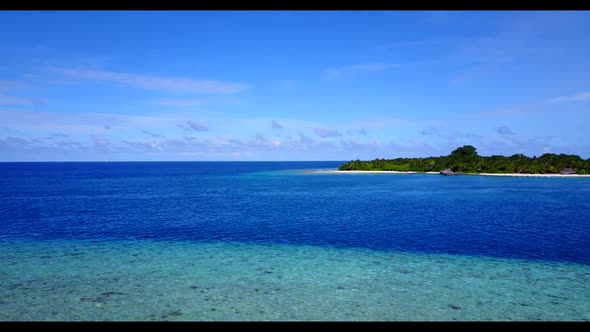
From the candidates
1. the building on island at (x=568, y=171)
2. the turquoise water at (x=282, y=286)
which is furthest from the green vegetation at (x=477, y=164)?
the turquoise water at (x=282, y=286)

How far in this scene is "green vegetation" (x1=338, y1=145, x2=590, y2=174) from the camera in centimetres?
11012

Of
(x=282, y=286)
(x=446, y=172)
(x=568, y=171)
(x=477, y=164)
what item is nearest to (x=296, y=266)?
(x=282, y=286)

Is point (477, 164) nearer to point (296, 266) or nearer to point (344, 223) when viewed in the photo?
point (344, 223)

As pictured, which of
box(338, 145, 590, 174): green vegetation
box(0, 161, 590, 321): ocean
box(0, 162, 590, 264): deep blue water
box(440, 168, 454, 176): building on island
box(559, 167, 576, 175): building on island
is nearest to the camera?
box(0, 161, 590, 321): ocean

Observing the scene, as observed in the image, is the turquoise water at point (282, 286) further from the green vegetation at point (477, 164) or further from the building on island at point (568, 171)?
the green vegetation at point (477, 164)

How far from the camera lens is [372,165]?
150250 mm

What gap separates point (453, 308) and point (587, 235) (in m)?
20.8

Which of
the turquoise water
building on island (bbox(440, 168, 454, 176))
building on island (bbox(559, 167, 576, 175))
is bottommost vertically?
the turquoise water

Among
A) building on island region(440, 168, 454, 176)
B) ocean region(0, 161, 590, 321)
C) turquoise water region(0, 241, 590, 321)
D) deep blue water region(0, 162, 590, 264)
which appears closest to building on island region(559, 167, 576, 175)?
building on island region(440, 168, 454, 176)

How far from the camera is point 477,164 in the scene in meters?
125

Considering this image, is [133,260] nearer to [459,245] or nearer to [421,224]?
[459,245]

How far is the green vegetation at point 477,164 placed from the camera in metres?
110

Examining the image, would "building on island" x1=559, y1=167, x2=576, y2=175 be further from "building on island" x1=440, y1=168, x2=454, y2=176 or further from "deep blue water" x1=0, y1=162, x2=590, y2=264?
"deep blue water" x1=0, y1=162, x2=590, y2=264
